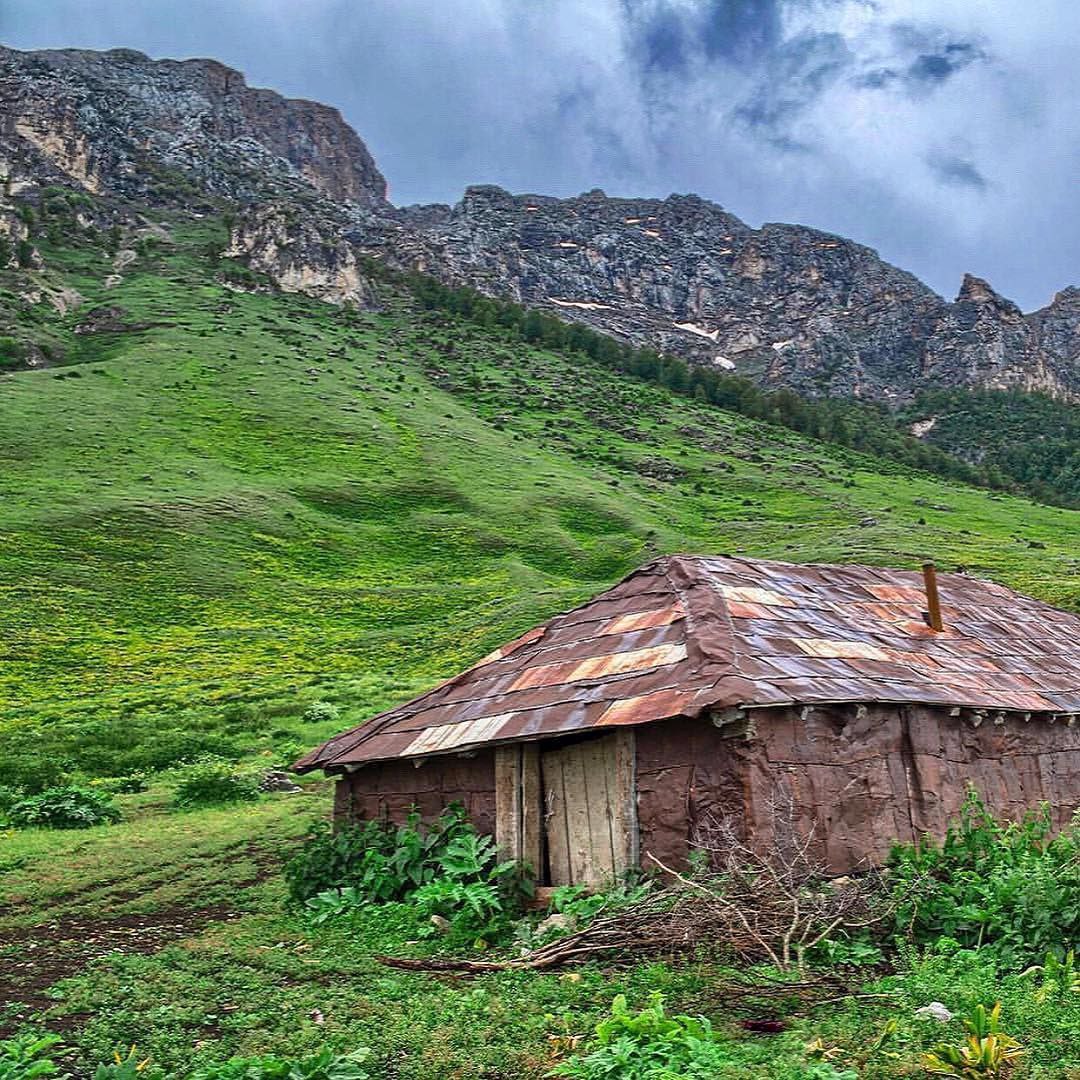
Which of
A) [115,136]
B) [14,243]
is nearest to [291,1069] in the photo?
[14,243]

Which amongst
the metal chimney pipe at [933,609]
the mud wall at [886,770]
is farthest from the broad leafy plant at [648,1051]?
the metal chimney pipe at [933,609]

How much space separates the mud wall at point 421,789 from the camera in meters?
11.9

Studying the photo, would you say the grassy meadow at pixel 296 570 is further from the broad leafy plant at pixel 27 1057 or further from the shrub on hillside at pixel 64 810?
the shrub on hillside at pixel 64 810

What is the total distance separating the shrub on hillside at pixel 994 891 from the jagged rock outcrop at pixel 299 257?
4639 inches

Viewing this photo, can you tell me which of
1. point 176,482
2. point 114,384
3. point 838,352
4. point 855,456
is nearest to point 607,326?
point 838,352

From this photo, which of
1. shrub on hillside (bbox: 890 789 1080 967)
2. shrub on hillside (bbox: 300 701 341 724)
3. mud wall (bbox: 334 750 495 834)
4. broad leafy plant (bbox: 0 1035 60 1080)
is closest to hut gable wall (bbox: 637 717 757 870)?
shrub on hillside (bbox: 890 789 1080 967)

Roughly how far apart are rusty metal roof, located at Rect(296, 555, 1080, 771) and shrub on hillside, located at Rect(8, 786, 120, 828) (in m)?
7.24

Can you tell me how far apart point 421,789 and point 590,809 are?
2.55 meters

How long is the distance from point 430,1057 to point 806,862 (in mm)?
4490

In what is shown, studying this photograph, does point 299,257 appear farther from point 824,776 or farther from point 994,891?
point 994,891

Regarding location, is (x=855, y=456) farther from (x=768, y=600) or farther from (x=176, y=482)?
(x=768, y=600)

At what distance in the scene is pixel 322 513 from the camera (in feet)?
204

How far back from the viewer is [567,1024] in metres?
7.09

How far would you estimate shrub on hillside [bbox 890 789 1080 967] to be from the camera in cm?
834
